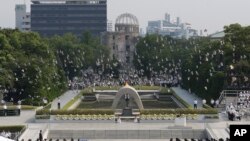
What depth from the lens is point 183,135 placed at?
105 ft

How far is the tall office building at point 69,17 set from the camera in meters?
158

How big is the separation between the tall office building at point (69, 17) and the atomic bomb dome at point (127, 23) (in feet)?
28.4

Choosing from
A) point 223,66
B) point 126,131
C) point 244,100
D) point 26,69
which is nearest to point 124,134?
point 126,131

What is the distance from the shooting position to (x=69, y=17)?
159 metres

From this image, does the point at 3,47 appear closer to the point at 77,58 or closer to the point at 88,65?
the point at 77,58

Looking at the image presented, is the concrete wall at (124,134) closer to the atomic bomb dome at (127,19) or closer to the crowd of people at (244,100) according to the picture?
the crowd of people at (244,100)

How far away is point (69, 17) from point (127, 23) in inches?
754

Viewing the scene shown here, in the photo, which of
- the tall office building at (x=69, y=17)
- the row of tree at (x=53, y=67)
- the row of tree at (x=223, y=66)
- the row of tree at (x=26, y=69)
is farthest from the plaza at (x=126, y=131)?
the tall office building at (x=69, y=17)

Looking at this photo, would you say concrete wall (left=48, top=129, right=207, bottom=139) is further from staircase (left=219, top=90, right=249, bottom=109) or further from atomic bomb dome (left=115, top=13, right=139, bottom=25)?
atomic bomb dome (left=115, top=13, right=139, bottom=25)

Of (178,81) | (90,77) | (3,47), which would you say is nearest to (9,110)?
(3,47)

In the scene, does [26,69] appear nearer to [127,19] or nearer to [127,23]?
[127,23]

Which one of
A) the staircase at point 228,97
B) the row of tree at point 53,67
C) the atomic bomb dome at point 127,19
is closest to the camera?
the staircase at point 228,97

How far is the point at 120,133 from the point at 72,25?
128m

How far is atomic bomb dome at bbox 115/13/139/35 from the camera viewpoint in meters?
144
